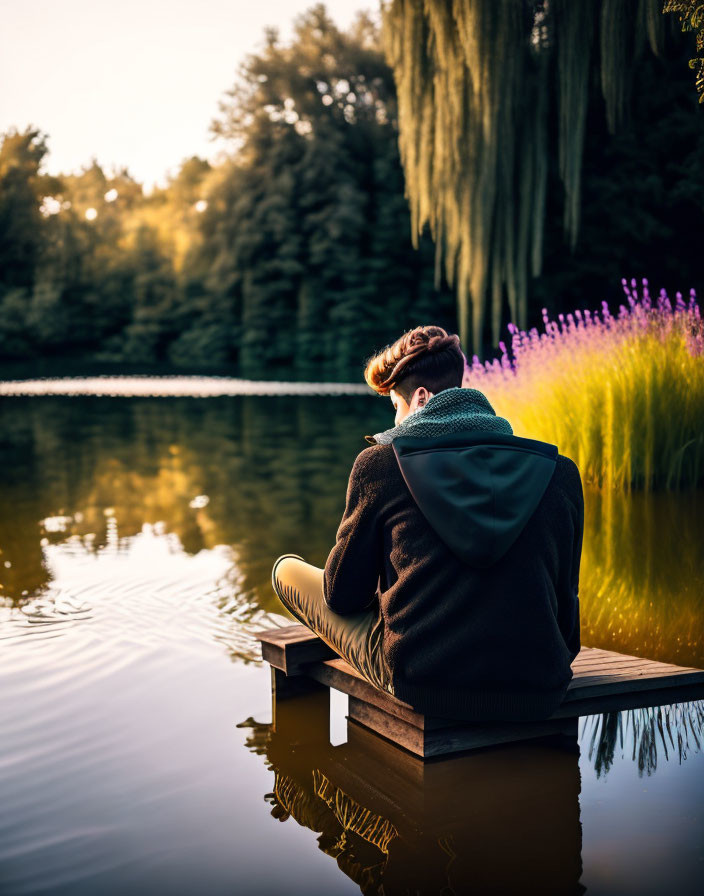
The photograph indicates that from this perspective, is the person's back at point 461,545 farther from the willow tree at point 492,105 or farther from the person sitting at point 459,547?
the willow tree at point 492,105

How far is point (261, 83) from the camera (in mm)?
38031

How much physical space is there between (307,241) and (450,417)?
36321mm

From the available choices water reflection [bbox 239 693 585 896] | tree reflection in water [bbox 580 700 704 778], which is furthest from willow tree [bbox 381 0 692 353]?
water reflection [bbox 239 693 585 896]

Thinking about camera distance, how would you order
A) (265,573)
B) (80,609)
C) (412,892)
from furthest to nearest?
1. (265,573)
2. (80,609)
3. (412,892)

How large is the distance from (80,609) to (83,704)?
1304 millimetres

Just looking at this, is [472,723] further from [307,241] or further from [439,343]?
[307,241]

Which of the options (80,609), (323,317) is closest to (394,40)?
(80,609)

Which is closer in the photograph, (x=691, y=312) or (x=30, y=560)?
(x=30, y=560)

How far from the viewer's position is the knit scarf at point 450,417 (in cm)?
246

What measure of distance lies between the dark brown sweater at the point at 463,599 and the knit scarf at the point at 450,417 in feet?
0.27

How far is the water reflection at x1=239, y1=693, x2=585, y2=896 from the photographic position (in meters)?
2.22

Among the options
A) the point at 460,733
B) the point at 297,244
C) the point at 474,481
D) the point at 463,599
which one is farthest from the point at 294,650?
the point at 297,244

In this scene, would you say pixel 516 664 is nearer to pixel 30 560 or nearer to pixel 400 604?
pixel 400 604

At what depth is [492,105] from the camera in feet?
36.8
